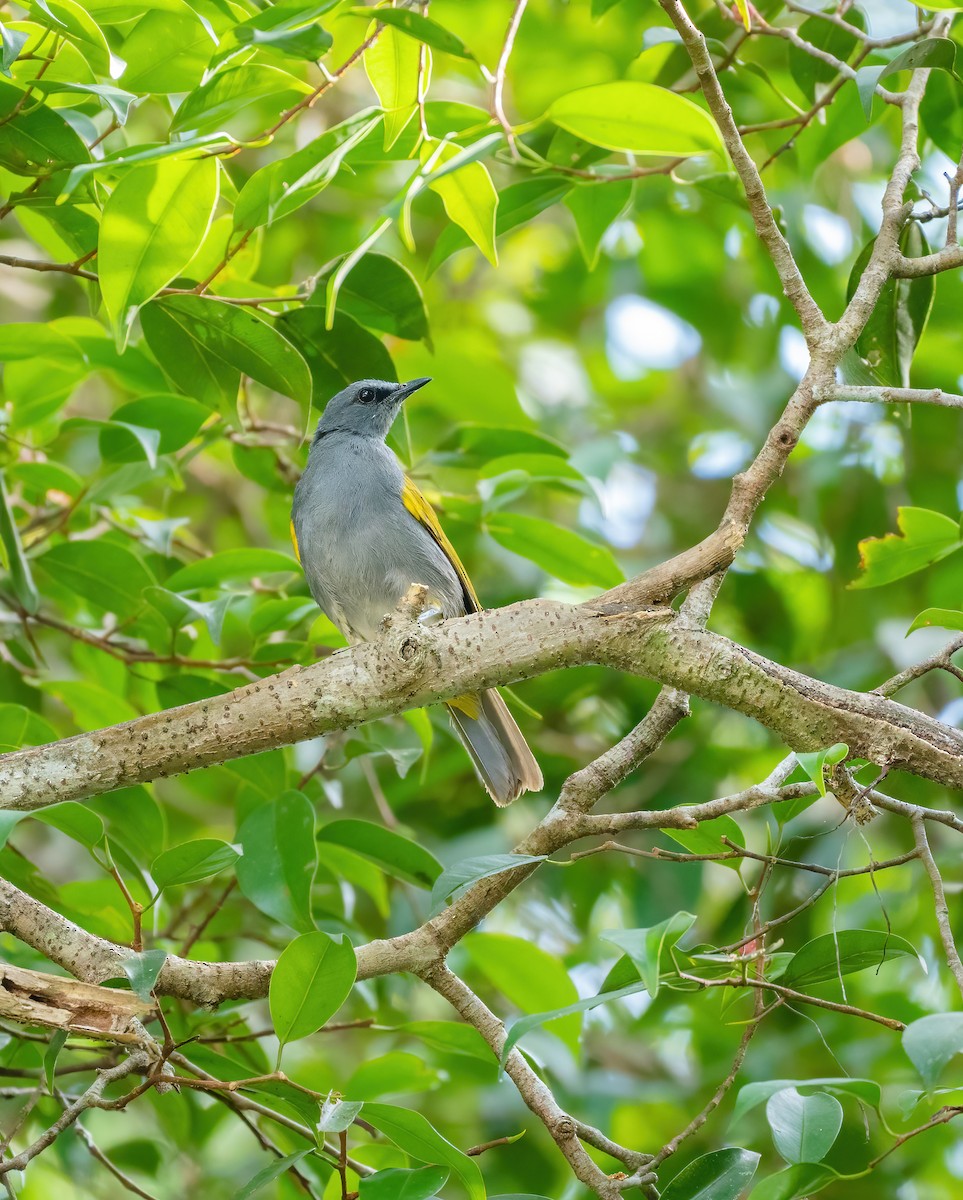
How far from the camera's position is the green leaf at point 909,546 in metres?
2.91

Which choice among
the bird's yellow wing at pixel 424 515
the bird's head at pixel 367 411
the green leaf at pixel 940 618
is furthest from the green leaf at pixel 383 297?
the green leaf at pixel 940 618

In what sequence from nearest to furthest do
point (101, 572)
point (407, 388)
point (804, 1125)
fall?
point (804, 1125) → point (101, 572) → point (407, 388)

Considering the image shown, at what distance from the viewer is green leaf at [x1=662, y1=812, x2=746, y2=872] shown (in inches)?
105

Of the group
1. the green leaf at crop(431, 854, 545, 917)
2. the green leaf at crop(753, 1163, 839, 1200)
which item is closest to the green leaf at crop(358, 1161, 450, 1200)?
the green leaf at crop(431, 854, 545, 917)

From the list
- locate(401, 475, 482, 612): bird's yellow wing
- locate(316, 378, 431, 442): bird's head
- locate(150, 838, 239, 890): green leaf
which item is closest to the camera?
locate(150, 838, 239, 890): green leaf

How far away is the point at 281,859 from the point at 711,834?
4.16ft

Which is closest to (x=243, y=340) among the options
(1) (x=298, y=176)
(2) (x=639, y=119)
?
(1) (x=298, y=176)

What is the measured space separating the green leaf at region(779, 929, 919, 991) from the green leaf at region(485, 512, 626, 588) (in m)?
1.52

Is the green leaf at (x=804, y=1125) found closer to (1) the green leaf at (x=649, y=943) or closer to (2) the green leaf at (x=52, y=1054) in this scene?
(1) the green leaf at (x=649, y=943)

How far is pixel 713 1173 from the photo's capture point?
7.98 feet

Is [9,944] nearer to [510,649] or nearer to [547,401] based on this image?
[510,649]

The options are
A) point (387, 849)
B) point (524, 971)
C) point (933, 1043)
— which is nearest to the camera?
point (933, 1043)

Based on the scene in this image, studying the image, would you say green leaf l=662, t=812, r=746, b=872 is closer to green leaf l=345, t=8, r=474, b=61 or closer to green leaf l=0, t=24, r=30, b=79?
green leaf l=345, t=8, r=474, b=61

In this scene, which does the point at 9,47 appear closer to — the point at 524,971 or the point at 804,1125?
the point at 804,1125
